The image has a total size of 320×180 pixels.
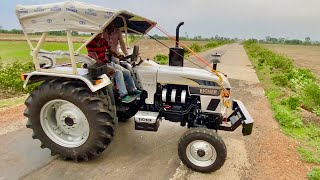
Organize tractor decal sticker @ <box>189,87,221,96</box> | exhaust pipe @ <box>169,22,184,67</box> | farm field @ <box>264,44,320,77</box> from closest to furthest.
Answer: tractor decal sticker @ <box>189,87,221,96</box> → exhaust pipe @ <box>169,22,184,67</box> → farm field @ <box>264,44,320,77</box>

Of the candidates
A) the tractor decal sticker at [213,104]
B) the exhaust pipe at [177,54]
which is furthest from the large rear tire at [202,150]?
the exhaust pipe at [177,54]

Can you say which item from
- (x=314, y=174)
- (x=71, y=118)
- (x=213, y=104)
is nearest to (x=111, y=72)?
(x=71, y=118)

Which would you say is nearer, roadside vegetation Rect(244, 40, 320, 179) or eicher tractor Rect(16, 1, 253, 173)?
eicher tractor Rect(16, 1, 253, 173)

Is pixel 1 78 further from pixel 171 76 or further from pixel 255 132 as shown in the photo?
pixel 255 132

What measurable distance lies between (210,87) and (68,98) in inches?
90.7

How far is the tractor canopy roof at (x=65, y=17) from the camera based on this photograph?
3873 millimetres

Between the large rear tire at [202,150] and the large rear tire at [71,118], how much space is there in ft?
3.84

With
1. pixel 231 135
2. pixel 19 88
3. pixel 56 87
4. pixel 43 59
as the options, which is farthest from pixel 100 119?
pixel 19 88

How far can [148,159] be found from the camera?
464cm

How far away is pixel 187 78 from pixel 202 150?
123 centimetres

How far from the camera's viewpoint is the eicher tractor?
399 centimetres

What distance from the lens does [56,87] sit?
13.8 ft

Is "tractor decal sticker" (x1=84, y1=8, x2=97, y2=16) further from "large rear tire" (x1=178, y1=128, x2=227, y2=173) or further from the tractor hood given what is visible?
"large rear tire" (x1=178, y1=128, x2=227, y2=173)

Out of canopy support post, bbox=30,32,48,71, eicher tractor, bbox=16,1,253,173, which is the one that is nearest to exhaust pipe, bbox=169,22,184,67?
eicher tractor, bbox=16,1,253,173
